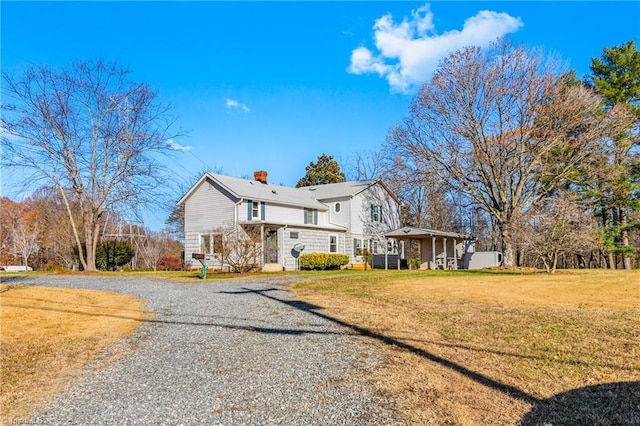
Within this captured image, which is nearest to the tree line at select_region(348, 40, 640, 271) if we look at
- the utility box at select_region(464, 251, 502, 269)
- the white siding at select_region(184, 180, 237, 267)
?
the utility box at select_region(464, 251, 502, 269)

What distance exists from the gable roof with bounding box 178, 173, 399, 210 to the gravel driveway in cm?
1714

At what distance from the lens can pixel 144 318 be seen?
8.25 meters

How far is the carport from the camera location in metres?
26.8

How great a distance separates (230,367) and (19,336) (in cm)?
400

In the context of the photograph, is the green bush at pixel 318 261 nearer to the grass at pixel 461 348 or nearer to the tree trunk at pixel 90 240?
the tree trunk at pixel 90 240

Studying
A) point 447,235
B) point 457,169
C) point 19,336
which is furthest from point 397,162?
point 19,336

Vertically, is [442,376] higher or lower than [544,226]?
lower

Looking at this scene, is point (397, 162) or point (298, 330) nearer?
point (298, 330)

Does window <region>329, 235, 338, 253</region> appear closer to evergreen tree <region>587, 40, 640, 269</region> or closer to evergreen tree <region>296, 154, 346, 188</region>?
evergreen tree <region>587, 40, 640, 269</region>

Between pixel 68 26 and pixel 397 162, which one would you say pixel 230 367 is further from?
pixel 397 162

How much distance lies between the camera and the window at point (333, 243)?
28312 mm

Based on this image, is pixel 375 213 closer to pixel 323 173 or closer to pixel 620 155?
pixel 323 173

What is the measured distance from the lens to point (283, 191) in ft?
94.2

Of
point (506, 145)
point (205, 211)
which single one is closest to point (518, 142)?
point (506, 145)
